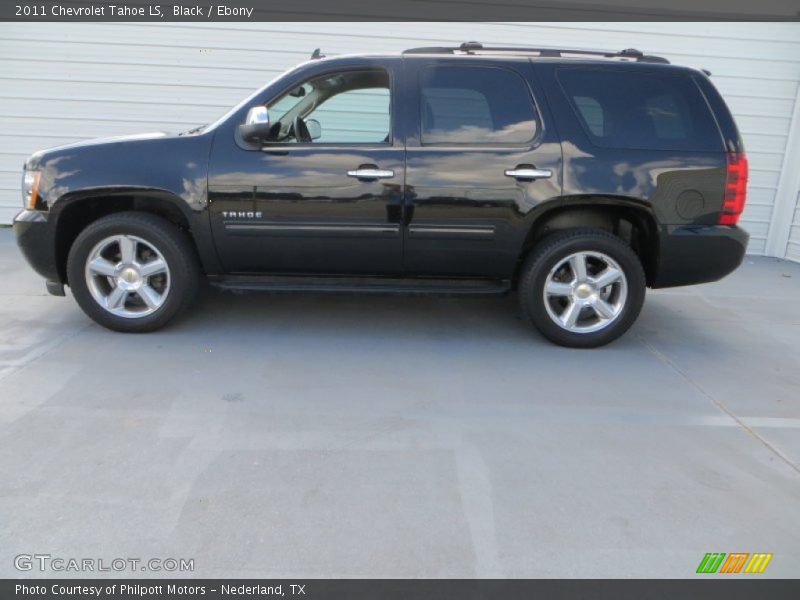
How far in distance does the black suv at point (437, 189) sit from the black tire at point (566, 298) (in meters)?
0.01

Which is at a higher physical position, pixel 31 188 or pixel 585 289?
pixel 31 188

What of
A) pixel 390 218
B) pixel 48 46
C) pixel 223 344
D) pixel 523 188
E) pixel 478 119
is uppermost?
pixel 48 46

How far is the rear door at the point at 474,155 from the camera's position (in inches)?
165

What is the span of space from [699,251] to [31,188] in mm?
4597

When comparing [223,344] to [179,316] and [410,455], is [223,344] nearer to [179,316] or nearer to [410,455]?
[179,316]

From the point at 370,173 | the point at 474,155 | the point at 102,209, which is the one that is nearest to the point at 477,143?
the point at 474,155

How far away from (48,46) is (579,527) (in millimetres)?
8116

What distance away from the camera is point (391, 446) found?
308cm

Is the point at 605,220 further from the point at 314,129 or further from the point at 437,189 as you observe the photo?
the point at 314,129

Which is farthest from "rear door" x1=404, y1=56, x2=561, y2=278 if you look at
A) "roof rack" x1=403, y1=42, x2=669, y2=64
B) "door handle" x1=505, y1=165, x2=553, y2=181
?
"roof rack" x1=403, y1=42, x2=669, y2=64

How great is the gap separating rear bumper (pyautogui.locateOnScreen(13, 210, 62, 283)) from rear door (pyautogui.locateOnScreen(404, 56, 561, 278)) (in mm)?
2460

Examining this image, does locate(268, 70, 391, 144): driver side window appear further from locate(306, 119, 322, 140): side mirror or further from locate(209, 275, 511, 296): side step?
locate(209, 275, 511, 296): side step
